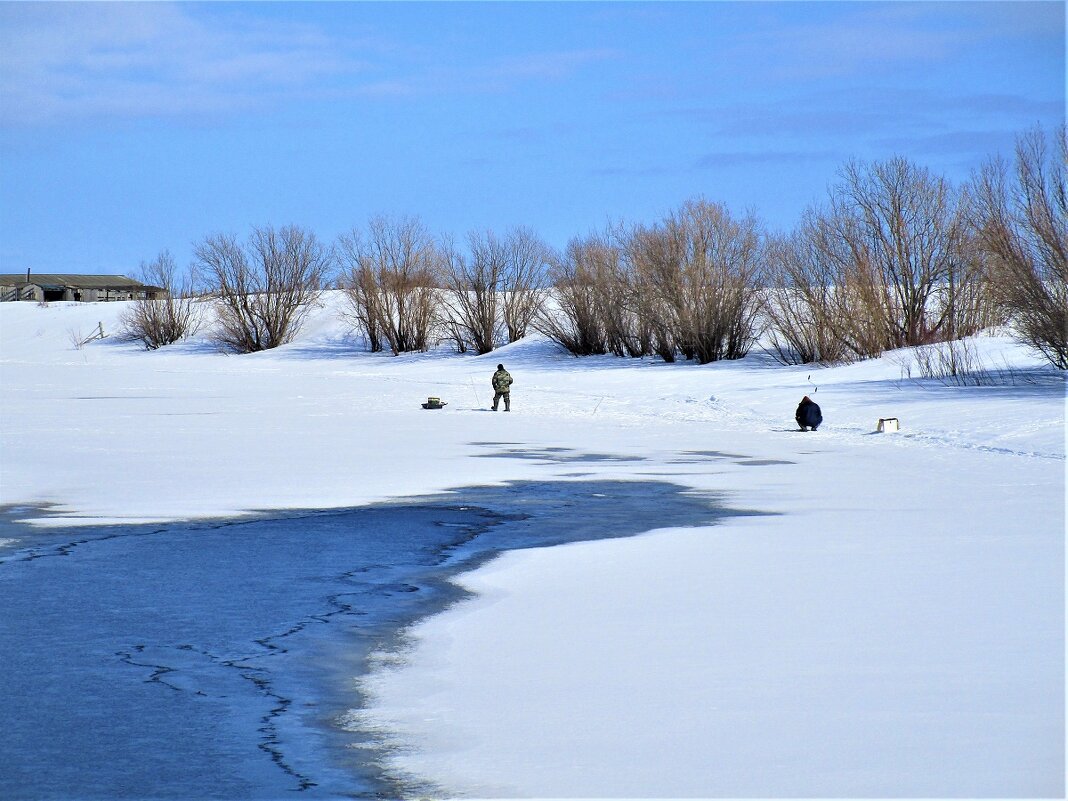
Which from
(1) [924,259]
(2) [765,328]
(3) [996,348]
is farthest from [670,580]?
(2) [765,328]

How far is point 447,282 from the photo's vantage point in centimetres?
6075

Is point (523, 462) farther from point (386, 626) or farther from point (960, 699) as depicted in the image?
point (960, 699)

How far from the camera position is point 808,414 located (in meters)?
22.4

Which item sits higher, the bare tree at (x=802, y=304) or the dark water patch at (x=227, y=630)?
the bare tree at (x=802, y=304)

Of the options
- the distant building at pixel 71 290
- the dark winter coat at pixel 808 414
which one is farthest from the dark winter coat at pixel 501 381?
the distant building at pixel 71 290

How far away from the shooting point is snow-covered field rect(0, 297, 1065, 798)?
17.6 ft

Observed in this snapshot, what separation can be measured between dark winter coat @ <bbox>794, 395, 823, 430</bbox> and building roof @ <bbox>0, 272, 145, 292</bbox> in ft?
333

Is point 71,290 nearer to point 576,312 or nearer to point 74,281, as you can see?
point 74,281

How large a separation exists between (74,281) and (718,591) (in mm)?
120297

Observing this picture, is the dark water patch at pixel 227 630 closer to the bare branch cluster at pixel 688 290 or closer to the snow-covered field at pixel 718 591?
the snow-covered field at pixel 718 591

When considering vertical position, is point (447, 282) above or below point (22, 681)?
above

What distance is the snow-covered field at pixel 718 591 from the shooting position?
5359 mm

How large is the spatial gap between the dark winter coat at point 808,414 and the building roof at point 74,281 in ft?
333

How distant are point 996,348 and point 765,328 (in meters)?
11.4
